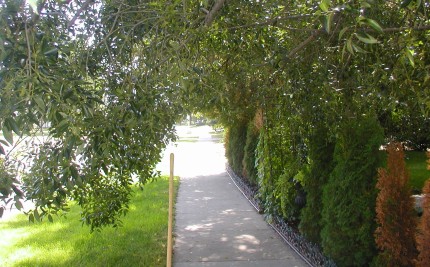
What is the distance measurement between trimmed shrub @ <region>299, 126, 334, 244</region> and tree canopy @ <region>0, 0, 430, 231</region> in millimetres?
509

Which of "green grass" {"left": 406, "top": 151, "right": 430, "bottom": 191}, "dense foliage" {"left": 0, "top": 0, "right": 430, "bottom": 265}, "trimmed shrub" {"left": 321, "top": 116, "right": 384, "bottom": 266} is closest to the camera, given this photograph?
"dense foliage" {"left": 0, "top": 0, "right": 430, "bottom": 265}

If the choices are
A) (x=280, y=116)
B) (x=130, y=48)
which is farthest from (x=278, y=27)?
(x=130, y=48)

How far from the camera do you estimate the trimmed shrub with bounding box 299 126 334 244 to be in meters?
6.01

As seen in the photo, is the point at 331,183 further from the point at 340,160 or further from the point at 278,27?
the point at 278,27

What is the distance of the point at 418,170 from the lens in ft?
43.2

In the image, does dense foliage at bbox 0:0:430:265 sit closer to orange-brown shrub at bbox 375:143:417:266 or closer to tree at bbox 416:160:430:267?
orange-brown shrub at bbox 375:143:417:266

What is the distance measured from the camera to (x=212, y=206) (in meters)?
10.9

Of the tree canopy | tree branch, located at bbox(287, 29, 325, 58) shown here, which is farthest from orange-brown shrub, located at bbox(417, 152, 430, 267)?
tree branch, located at bbox(287, 29, 325, 58)

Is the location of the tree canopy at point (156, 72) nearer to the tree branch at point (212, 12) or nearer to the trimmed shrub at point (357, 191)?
the tree branch at point (212, 12)

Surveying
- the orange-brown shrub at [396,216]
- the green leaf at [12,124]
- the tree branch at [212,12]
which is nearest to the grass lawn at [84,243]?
the orange-brown shrub at [396,216]

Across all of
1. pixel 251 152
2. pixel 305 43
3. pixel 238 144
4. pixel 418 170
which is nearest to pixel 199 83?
pixel 305 43

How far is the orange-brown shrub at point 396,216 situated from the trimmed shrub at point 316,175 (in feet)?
4.36

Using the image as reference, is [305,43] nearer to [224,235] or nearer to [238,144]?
[224,235]

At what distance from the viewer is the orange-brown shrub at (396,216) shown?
453cm
